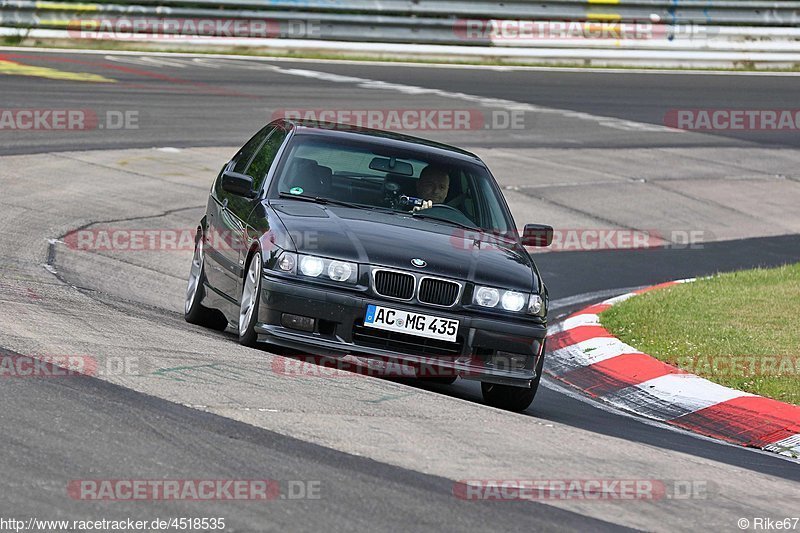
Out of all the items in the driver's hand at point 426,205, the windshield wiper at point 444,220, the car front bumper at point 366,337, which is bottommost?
the car front bumper at point 366,337

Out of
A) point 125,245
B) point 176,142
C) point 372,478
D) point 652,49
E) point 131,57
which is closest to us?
point 372,478

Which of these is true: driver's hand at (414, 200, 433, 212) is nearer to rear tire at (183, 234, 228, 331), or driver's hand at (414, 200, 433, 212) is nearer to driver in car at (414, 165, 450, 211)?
driver in car at (414, 165, 450, 211)

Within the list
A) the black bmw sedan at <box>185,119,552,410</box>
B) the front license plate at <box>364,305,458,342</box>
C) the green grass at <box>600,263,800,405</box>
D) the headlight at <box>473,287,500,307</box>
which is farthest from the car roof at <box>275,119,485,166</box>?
the green grass at <box>600,263,800,405</box>

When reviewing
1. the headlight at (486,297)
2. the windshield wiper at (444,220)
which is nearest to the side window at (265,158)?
the windshield wiper at (444,220)

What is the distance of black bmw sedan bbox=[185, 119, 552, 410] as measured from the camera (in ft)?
25.2

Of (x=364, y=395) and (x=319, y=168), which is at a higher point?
(x=319, y=168)

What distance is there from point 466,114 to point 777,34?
463 inches

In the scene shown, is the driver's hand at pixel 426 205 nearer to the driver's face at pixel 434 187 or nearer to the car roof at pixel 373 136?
the driver's face at pixel 434 187

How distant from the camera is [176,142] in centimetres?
1866

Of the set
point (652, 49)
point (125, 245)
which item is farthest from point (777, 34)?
point (125, 245)

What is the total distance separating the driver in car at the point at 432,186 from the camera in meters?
8.89

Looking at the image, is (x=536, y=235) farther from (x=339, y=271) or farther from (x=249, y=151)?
(x=249, y=151)

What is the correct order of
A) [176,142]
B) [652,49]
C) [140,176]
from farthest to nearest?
[652,49]
[176,142]
[140,176]

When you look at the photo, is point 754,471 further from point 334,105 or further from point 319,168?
point 334,105
